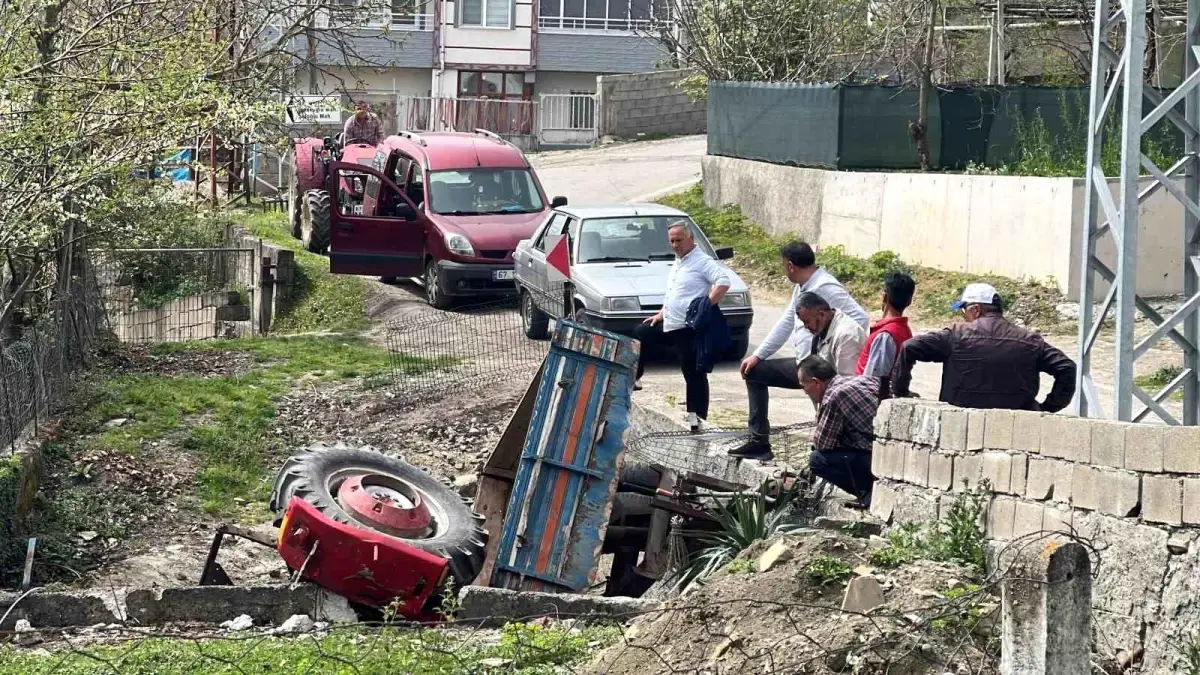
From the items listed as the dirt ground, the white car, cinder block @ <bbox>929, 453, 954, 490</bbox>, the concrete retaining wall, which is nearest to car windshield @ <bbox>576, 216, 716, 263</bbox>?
the white car

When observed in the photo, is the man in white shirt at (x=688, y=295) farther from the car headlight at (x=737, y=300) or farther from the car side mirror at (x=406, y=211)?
the car side mirror at (x=406, y=211)

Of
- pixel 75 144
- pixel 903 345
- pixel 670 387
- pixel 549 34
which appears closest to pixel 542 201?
pixel 670 387

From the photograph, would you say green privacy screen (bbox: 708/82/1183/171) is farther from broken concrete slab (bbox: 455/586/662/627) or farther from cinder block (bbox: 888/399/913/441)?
broken concrete slab (bbox: 455/586/662/627)

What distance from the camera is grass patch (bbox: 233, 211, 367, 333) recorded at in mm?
19797

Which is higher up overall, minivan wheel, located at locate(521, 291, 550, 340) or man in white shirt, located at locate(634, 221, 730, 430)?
man in white shirt, located at locate(634, 221, 730, 430)

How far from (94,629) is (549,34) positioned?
132ft

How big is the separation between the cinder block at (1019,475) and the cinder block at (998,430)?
0.29 feet

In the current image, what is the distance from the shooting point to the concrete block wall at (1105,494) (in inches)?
259

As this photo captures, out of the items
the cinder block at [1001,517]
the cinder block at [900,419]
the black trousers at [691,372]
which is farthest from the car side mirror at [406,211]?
the cinder block at [1001,517]

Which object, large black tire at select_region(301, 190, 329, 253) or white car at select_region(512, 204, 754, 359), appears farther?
large black tire at select_region(301, 190, 329, 253)

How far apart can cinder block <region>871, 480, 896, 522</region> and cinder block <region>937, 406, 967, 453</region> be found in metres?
0.56

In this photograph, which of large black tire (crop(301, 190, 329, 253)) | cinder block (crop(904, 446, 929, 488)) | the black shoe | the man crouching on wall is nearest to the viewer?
cinder block (crop(904, 446, 929, 488))

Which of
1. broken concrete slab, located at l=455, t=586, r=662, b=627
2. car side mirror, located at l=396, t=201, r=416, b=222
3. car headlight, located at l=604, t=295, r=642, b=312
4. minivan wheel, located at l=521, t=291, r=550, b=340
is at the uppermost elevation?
car side mirror, located at l=396, t=201, r=416, b=222

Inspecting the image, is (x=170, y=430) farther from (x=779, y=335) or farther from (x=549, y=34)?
(x=549, y=34)
